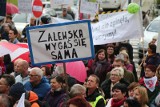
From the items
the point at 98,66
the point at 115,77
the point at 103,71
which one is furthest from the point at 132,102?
the point at 98,66

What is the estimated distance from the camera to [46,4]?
29.4 metres

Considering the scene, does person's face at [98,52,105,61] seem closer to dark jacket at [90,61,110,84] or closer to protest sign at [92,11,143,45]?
dark jacket at [90,61,110,84]

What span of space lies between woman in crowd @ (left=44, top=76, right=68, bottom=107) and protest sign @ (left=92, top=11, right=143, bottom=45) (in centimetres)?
→ 400

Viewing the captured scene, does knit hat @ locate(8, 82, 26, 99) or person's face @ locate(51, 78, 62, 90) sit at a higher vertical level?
knit hat @ locate(8, 82, 26, 99)

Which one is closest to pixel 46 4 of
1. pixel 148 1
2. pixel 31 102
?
pixel 148 1

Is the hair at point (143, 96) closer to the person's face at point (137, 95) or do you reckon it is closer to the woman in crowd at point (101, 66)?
the person's face at point (137, 95)

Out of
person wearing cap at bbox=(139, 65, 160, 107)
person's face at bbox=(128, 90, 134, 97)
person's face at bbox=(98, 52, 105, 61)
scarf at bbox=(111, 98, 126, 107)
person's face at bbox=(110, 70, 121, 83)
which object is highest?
person's face at bbox=(128, 90, 134, 97)

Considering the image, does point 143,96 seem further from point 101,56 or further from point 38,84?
point 101,56

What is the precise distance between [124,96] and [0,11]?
615 cm

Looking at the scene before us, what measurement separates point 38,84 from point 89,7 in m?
7.54

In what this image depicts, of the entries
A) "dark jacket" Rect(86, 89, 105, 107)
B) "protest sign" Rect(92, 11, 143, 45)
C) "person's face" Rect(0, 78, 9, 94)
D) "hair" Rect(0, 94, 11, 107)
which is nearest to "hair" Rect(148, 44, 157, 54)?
"protest sign" Rect(92, 11, 143, 45)

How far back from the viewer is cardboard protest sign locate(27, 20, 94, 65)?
27.7ft

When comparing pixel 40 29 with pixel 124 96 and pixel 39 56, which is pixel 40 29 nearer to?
pixel 39 56

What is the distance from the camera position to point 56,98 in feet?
29.0
